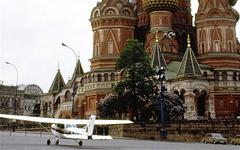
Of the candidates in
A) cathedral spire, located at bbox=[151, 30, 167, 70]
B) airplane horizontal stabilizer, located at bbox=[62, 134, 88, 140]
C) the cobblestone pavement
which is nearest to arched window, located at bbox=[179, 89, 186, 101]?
cathedral spire, located at bbox=[151, 30, 167, 70]

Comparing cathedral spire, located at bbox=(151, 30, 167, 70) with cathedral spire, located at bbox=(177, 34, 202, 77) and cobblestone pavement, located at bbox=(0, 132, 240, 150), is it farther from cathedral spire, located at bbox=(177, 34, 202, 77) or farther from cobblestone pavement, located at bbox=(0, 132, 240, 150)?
cobblestone pavement, located at bbox=(0, 132, 240, 150)

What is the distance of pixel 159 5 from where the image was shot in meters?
74.4

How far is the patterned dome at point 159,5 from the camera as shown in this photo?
7425cm

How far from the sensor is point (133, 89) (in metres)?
51.4

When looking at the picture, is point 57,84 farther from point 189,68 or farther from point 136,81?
point 136,81

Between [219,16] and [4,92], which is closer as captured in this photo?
[219,16]

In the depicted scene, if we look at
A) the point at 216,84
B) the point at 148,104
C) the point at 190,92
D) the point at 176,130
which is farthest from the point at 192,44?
the point at 176,130

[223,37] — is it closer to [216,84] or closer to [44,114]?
[216,84]

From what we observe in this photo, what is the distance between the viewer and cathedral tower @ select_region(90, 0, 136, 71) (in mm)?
74625

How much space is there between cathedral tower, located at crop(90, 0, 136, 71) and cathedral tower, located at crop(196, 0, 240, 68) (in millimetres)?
11445

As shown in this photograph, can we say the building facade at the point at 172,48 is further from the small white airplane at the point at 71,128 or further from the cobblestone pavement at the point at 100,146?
the small white airplane at the point at 71,128

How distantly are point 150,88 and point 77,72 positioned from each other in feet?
123

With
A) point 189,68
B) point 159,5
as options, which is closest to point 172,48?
point 159,5

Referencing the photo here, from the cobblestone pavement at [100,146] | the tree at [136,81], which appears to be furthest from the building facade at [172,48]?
the cobblestone pavement at [100,146]
